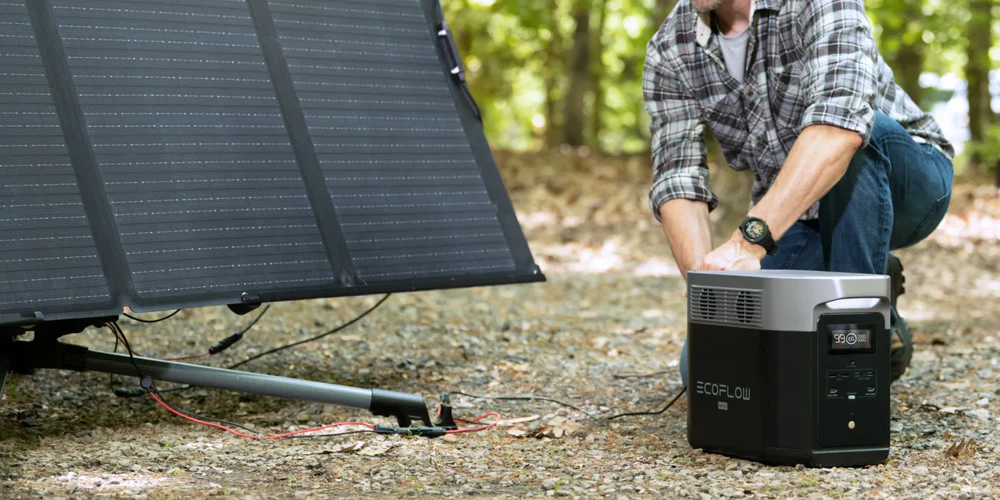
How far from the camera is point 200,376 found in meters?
2.72

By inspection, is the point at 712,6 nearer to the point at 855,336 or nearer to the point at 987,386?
the point at 855,336

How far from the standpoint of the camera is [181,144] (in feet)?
9.10

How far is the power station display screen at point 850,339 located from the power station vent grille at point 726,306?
0.57 feet

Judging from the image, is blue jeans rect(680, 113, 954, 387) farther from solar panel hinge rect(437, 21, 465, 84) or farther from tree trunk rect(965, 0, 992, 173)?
tree trunk rect(965, 0, 992, 173)

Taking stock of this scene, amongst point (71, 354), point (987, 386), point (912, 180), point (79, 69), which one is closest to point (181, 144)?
point (79, 69)

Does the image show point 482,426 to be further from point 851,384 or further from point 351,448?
point 851,384

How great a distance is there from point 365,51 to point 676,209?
3.75 ft

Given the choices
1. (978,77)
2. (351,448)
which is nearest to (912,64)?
(978,77)

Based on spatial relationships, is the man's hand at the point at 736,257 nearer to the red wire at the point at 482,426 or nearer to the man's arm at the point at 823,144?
the man's arm at the point at 823,144

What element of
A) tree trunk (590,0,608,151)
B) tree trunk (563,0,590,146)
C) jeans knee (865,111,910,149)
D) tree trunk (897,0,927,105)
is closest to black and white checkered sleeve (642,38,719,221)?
jeans knee (865,111,910,149)

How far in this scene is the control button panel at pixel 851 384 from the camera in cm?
231

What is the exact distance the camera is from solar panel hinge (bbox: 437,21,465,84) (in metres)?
3.36

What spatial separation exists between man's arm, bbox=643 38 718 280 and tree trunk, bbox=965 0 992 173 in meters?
7.43

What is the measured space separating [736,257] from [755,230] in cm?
9
